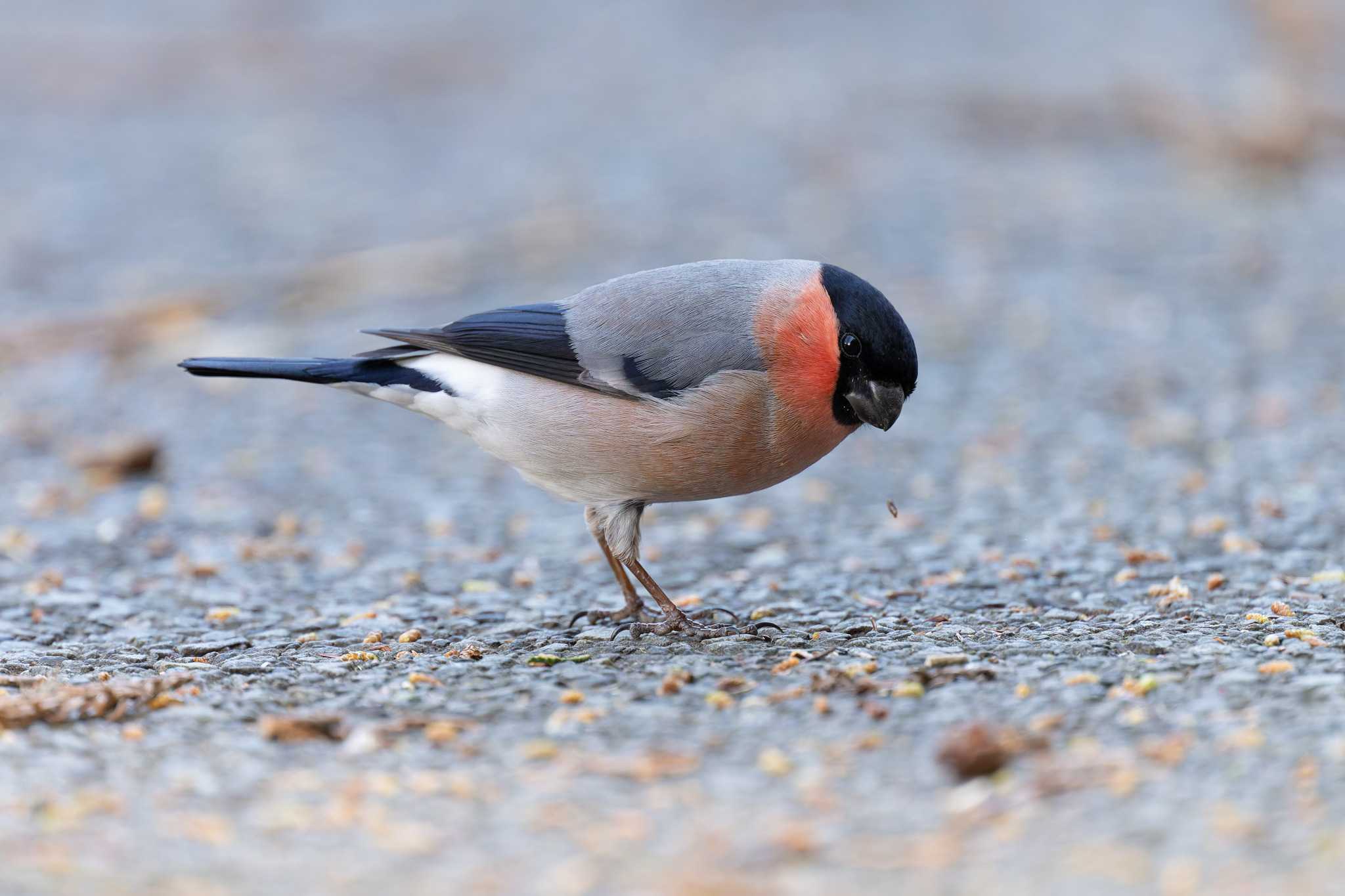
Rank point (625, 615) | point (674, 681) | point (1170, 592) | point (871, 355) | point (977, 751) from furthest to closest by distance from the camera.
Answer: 1. point (625, 615)
2. point (1170, 592)
3. point (871, 355)
4. point (674, 681)
5. point (977, 751)

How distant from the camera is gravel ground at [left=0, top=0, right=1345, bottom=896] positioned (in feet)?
9.59

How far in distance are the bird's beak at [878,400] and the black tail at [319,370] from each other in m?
1.27

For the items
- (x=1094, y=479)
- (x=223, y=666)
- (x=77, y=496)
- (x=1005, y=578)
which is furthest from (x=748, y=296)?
(x=77, y=496)

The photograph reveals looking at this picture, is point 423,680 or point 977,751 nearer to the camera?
point 977,751

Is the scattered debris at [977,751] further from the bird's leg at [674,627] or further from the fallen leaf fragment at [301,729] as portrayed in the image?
the fallen leaf fragment at [301,729]

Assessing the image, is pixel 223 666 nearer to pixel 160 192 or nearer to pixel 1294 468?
pixel 1294 468

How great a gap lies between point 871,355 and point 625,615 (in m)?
1.17

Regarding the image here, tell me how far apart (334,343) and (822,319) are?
13.9 ft

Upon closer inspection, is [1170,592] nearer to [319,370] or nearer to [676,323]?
[676,323]

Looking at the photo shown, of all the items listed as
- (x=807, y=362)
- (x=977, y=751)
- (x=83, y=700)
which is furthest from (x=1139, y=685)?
(x=83, y=700)

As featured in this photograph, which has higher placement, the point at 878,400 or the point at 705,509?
the point at 878,400

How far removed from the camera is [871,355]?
13.2 ft

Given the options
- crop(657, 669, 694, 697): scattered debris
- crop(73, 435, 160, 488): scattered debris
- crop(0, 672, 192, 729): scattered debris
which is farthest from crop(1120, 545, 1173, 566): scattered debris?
crop(73, 435, 160, 488): scattered debris

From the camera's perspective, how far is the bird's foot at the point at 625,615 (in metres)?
4.59
